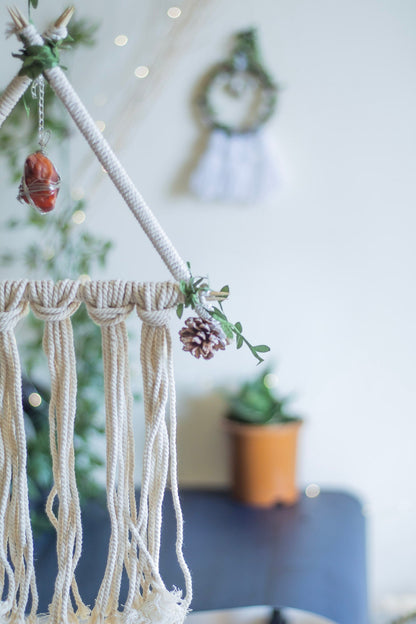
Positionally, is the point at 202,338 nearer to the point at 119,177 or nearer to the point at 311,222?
the point at 119,177

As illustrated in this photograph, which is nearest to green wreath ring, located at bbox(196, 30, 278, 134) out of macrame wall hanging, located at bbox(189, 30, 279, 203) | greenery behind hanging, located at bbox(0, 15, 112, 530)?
macrame wall hanging, located at bbox(189, 30, 279, 203)

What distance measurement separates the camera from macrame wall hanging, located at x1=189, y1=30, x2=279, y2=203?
4.78ft

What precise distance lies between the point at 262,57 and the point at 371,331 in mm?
730

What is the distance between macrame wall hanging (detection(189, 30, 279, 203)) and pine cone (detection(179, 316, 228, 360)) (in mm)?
866

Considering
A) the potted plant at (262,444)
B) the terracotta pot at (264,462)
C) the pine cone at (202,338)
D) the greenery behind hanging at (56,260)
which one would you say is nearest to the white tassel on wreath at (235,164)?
the greenery behind hanging at (56,260)

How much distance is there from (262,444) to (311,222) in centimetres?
56

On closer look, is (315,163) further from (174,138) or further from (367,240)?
(174,138)

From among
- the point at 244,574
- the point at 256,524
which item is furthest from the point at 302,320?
the point at 244,574

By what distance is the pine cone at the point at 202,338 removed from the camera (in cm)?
66

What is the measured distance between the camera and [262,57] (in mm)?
1454

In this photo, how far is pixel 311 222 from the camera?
59.3 inches

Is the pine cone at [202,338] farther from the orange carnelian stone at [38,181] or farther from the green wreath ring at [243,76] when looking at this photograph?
the green wreath ring at [243,76]

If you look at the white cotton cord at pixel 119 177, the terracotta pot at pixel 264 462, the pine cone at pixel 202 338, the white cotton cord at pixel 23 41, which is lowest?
the terracotta pot at pixel 264 462

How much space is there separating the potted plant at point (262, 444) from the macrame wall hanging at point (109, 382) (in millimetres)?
756
